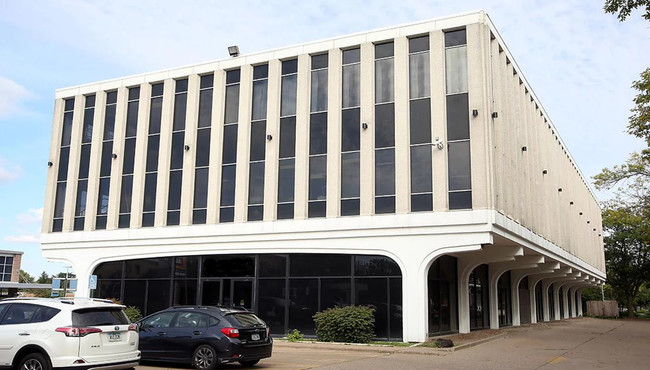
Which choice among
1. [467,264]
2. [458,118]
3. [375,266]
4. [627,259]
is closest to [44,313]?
[375,266]

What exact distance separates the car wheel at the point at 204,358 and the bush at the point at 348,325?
8.13 meters

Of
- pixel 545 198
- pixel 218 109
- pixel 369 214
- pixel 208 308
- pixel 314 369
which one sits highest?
pixel 218 109

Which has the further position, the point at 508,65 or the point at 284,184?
the point at 508,65

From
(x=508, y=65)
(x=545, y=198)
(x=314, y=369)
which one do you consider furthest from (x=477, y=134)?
(x=545, y=198)

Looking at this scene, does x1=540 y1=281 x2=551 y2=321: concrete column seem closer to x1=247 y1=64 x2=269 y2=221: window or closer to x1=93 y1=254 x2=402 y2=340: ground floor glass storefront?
x1=93 y1=254 x2=402 y2=340: ground floor glass storefront

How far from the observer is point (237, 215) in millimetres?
25594

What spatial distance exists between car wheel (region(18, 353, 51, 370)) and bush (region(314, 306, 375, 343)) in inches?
480

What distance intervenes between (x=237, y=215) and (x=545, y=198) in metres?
17.8

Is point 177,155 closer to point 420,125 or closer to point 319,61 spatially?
point 319,61

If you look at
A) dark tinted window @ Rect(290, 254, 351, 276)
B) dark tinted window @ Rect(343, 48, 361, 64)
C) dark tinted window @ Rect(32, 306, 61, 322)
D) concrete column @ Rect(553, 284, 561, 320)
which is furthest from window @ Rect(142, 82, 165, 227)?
concrete column @ Rect(553, 284, 561, 320)

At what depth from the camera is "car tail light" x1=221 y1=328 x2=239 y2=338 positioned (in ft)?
46.2

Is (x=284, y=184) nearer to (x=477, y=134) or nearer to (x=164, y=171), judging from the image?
(x=164, y=171)

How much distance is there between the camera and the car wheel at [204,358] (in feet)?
45.8

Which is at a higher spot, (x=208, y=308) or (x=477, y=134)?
(x=477, y=134)
